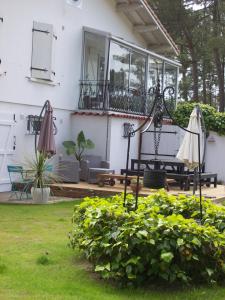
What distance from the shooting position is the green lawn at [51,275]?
17.9ft

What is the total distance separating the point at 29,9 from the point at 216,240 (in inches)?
453

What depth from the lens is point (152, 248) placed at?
5.73m

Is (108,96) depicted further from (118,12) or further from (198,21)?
(198,21)

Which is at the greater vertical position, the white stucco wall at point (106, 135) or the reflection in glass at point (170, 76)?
the reflection in glass at point (170, 76)

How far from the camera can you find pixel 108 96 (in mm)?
17391

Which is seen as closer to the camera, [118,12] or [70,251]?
[70,251]

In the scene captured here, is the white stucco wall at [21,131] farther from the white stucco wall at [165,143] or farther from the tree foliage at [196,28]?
the tree foliage at [196,28]

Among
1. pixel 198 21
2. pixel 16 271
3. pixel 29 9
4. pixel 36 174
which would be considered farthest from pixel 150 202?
pixel 198 21

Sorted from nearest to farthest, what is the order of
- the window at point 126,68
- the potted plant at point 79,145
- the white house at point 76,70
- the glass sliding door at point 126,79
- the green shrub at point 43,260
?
1. the green shrub at point 43,260
2. the white house at point 76,70
3. the potted plant at point 79,145
4. the glass sliding door at point 126,79
5. the window at point 126,68

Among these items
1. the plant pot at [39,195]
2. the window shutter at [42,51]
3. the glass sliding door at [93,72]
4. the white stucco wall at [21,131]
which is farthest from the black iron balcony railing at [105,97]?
the plant pot at [39,195]

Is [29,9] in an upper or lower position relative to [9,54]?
upper

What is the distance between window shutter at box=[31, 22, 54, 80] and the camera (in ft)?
52.1

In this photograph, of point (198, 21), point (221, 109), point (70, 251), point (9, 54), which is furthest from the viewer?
point (221, 109)

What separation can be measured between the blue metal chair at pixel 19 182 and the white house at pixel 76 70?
1.01 feet
